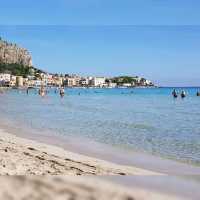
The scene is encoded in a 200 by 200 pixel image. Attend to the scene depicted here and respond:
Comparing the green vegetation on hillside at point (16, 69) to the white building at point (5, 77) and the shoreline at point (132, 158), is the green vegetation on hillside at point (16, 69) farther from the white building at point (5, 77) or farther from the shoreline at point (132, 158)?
the shoreline at point (132, 158)

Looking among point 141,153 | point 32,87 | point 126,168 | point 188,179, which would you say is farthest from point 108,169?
point 32,87

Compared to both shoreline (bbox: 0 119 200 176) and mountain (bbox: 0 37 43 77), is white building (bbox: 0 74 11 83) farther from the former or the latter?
shoreline (bbox: 0 119 200 176)

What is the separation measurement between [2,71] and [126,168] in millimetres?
180970

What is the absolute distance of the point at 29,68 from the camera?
19900cm

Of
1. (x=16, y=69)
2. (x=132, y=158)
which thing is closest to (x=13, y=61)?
(x=16, y=69)

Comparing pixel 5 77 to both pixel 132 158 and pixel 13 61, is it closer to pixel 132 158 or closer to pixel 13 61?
pixel 13 61

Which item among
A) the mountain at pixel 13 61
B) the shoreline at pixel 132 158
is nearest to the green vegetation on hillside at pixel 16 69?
the mountain at pixel 13 61

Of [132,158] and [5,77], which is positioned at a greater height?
[5,77]

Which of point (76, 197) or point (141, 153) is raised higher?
point (76, 197)

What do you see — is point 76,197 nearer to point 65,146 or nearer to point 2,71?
point 65,146

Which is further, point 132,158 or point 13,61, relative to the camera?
point 13,61

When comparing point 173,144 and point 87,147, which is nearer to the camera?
point 87,147

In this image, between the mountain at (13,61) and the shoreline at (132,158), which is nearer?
the shoreline at (132,158)

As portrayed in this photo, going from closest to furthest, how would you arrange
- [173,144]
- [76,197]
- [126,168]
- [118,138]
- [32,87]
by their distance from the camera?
[76,197] < [126,168] < [173,144] < [118,138] < [32,87]
